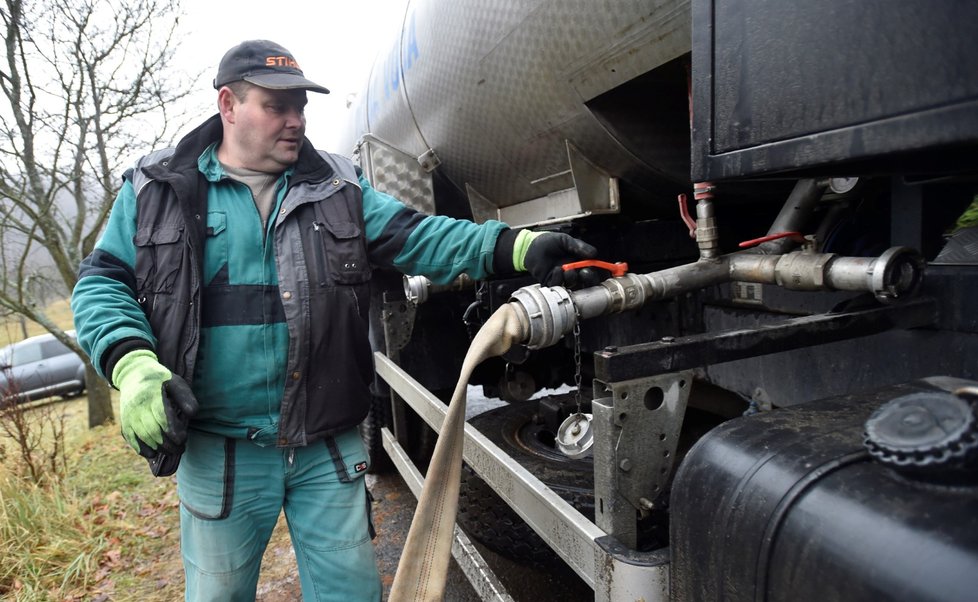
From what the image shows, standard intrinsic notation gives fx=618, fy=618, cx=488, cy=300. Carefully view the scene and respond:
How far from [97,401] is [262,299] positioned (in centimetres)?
632

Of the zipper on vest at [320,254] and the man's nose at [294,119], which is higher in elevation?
the man's nose at [294,119]

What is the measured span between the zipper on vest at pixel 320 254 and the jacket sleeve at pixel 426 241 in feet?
0.62

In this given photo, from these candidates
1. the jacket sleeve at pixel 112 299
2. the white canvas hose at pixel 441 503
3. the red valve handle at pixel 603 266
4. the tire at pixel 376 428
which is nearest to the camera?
the white canvas hose at pixel 441 503

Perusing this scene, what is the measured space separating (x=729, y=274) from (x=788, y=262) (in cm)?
20

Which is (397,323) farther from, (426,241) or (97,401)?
(97,401)

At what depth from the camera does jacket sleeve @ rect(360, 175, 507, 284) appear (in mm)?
1979

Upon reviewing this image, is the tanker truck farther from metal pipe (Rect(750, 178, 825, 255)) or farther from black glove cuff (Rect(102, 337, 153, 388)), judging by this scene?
black glove cuff (Rect(102, 337, 153, 388))

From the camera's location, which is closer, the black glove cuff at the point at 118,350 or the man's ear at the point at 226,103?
the black glove cuff at the point at 118,350

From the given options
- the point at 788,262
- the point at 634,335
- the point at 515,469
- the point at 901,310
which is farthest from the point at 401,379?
the point at 901,310

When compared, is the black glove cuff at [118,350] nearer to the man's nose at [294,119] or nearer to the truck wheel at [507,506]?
the man's nose at [294,119]

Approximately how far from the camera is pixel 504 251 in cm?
190

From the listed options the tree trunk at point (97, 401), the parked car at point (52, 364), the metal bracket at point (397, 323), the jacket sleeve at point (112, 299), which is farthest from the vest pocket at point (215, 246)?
the parked car at point (52, 364)

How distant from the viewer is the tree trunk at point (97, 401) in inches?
270

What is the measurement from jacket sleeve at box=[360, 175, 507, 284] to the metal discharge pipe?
1.64ft
